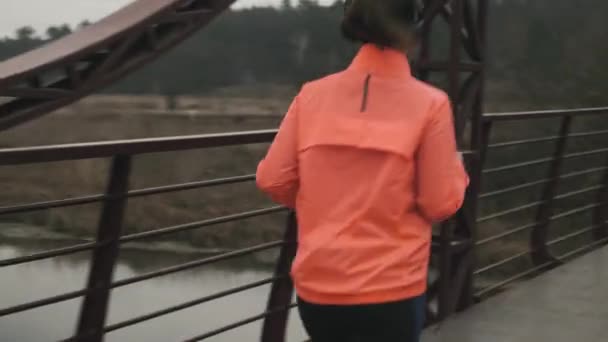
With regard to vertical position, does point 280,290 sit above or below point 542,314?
above

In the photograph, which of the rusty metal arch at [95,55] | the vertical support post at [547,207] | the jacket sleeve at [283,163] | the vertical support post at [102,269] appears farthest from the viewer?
the vertical support post at [547,207]

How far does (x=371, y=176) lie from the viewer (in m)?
1.77

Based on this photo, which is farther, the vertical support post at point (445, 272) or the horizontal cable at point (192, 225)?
the vertical support post at point (445, 272)

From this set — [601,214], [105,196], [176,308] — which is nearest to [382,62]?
[105,196]

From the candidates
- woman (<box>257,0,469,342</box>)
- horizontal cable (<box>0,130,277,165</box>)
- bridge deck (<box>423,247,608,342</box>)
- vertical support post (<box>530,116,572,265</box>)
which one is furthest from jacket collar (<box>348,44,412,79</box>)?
vertical support post (<box>530,116,572,265</box>)

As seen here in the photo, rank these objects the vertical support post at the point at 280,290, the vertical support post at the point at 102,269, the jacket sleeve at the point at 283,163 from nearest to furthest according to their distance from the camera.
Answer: the jacket sleeve at the point at 283,163 < the vertical support post at the point at 102,269 < the vertical support post at the point at 280,290

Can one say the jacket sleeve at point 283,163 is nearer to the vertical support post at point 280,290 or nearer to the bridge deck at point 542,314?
the vertical support post at point 280,290

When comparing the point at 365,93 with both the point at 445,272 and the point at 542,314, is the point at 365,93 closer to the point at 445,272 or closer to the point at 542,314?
the point at 445,272

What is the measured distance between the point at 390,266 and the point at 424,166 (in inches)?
8.8

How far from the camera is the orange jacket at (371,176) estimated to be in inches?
70.0

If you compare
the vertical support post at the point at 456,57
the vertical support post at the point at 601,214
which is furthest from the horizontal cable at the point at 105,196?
the vertical support post at the point at 601,214

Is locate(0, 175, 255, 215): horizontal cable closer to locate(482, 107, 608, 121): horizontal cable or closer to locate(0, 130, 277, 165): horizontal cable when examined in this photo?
locate(0, 130, 277, 165): horizontal cable

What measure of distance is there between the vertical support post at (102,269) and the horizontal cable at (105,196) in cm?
6

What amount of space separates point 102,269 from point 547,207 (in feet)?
11.3
